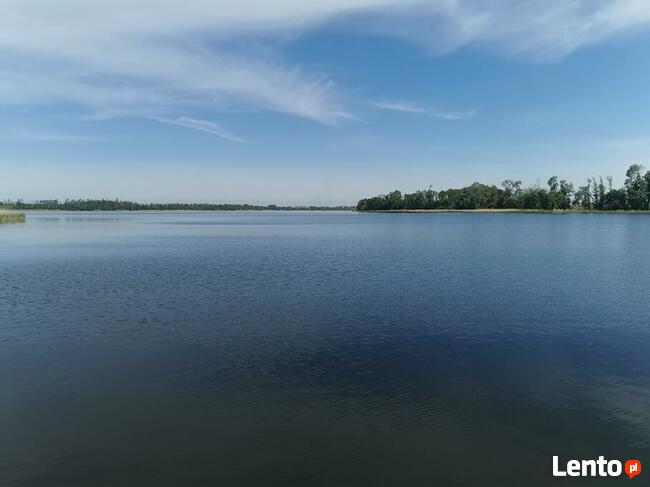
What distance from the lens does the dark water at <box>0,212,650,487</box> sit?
8.12 meters

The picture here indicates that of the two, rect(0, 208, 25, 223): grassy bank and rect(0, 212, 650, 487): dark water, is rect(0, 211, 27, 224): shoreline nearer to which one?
rect(0, 208, 25, 223): grassy bank

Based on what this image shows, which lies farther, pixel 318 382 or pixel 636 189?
pixel 636 189

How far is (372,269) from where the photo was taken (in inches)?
1244

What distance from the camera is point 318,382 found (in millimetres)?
11602

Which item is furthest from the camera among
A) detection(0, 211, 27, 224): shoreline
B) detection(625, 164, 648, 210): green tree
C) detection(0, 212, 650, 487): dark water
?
detection(625, 164, 648, 210): green tree

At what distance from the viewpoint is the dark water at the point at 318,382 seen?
812 cm

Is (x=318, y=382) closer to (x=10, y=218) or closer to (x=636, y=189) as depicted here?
(x=10, y=218)

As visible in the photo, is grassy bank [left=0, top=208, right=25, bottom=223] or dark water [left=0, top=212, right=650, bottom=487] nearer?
dark water [left=0, top=212, right=650, bottom=487]

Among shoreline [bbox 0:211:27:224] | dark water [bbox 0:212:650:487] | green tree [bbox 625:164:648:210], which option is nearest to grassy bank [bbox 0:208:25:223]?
shoreline [bbox 0:211:27:224]

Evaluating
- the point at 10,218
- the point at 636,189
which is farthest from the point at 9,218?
the point at 636,189

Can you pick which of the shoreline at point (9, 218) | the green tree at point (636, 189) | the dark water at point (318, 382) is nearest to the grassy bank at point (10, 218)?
the shoreline at point (9, 218)

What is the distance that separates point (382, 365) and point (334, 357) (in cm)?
153

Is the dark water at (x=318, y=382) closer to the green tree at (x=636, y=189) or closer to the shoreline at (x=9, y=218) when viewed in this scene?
the shoreline at (x=9, y=218)

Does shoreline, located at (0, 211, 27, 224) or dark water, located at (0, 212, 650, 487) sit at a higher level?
shoreline, located at (0, 211, 27, 224)
